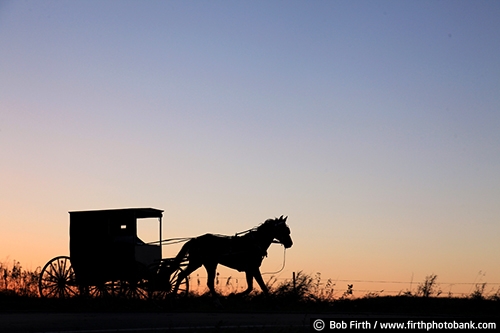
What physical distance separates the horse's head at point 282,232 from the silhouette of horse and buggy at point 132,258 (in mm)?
28

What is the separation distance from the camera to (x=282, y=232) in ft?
73.8

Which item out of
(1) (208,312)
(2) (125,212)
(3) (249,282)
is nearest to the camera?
(1) (208,312)

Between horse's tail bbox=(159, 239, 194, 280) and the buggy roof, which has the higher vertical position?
the buggy roof

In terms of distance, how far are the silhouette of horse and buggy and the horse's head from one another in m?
0.03

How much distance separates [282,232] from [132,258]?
4362mm

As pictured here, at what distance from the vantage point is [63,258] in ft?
69.6

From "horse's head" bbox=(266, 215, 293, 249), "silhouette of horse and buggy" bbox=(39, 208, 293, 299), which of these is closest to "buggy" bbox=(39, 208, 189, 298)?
"silhouette of horse and buggy" bbox=(39, 208, 293, 299)

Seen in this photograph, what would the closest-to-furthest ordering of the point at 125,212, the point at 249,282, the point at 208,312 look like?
the point at 208,312, the point at 125,212, the point at 249,282

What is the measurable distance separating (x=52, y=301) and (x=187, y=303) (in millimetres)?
3565

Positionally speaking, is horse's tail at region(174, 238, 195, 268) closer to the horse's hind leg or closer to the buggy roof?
the horse's hind leg

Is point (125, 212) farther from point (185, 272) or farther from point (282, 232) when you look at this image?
point (282, 232)

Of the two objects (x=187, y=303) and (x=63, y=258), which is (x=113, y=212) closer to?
(x=63, y=258)

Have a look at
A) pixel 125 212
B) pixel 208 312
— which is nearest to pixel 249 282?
pixel 208 312

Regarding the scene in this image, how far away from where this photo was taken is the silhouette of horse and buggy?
20.6 metres
